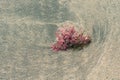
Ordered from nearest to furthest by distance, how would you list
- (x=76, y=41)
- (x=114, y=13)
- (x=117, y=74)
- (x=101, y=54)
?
(x=117, y=74)
(x=101, y=54)
(x=76, y=41)
(x=114, y=13)

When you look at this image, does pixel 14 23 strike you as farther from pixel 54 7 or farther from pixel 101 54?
pixel 101 54

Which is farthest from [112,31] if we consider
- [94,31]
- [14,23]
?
[14,23]

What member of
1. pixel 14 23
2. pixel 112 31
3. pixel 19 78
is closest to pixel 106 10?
pixel 112 31

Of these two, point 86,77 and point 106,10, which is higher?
point 106,10

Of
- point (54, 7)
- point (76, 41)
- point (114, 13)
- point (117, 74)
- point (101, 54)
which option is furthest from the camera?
point (54, 7)

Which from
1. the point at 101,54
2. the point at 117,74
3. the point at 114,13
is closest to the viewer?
the point at 117,74

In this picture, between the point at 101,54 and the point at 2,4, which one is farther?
the point at 2,4

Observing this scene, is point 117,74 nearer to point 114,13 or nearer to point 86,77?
point 86,77
